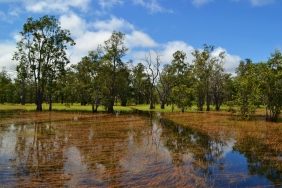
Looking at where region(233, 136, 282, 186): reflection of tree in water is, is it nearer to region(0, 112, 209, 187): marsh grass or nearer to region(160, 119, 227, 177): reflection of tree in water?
region(160, 119, 227, 177): reflection of tree in water

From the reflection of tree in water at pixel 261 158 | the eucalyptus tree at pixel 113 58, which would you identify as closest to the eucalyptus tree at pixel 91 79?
the eucalyptus tree at pixel 113 58

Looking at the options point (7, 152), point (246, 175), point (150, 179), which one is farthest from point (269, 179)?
point (7, 152)

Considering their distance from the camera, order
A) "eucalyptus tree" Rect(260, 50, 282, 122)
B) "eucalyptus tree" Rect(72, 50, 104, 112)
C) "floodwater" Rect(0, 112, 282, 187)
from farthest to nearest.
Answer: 1. "eucalyptus tree" Rect(72, 50, 104, 112)
2. "eucalyptus tree" Rect(260, 50, 282, 122)
3. "floodwater" Rect(0, 112, 282, 187)

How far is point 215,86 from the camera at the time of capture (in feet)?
192

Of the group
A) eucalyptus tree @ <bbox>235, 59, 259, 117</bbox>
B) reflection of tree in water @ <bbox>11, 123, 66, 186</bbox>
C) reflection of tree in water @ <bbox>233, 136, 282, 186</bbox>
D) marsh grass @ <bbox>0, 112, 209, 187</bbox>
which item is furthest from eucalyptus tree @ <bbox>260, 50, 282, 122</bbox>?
reflection of tree in water @ <bbox>11, 123, 66, 186</bbox>

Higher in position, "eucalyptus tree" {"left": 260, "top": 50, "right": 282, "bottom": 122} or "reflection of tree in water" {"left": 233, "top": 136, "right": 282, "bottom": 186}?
"eucalyptus tree" {"left": 260, "top": 50, "right": 282, "bottom": 122}

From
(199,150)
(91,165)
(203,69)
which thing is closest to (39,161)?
(91,165)

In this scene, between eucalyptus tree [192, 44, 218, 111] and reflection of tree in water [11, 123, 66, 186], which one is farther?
eucalyptus tree [192, 44, 218, 111]

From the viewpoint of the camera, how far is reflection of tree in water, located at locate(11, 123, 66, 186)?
828 centimetres

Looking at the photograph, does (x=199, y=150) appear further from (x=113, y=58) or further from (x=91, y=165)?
(x=113, y=58)

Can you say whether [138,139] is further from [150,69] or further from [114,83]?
[150,69]

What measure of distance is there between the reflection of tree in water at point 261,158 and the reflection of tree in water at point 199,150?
126 centimetres

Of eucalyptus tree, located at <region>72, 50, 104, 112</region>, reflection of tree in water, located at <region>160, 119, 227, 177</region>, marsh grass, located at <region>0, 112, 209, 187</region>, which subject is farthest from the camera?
eucalyptus tree, located at <region>72, 50, 104, 112</region>

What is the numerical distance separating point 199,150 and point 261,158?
3.22 m
